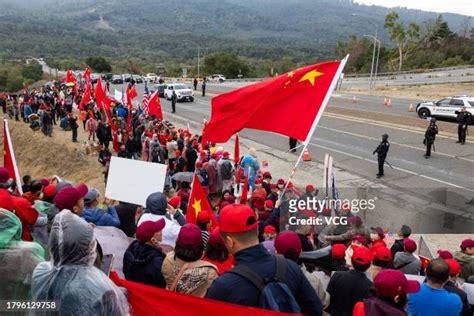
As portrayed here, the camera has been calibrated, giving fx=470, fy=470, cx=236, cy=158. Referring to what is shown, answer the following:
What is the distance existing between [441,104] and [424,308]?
23271mm

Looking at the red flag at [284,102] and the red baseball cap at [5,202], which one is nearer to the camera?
the red baseball cap at [5,202]

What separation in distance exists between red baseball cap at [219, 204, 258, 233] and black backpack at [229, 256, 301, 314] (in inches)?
10.1

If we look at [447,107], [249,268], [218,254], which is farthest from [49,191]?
[447,107]

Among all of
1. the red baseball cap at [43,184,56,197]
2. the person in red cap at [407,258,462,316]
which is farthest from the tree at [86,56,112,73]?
the person in red cap at [407,258,462,316]

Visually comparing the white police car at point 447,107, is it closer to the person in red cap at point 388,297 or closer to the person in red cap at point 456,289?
the person in red cap at point 456,289

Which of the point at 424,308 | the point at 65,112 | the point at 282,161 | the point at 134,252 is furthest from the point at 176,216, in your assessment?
the point at 65,112

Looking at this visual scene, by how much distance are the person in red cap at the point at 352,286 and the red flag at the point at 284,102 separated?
292 centimetres

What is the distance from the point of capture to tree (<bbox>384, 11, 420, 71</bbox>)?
73750 millimetres

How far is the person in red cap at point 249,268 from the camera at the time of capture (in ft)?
9.48

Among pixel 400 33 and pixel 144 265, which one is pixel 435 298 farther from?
pixel 400 33

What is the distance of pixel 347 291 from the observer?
4301 mm

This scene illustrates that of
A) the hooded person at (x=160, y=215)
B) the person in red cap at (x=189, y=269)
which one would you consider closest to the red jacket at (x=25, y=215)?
the hooded person at (x=160, y=215)

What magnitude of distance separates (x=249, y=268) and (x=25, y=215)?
10.2 ft

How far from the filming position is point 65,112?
26281 mm
